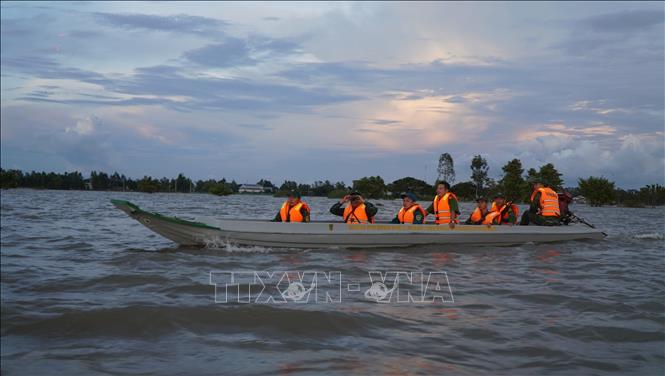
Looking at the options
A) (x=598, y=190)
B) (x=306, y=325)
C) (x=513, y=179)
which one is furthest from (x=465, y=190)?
(x=306, y=325)

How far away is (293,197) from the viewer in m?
13.3

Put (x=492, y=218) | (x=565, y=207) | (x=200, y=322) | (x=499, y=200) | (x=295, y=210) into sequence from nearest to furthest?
(x=200, y=322)
(x=295, y=210)
(x=492, y=218)
(x=499, y=200)
(x=565, y=207)

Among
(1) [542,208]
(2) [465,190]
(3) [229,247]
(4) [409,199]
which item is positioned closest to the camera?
(3) [229,247]

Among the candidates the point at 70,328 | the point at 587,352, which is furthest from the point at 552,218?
the point at 70,328

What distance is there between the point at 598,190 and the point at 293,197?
74644 mm

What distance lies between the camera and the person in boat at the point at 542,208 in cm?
1614

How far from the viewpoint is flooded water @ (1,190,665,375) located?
4781 millimetres

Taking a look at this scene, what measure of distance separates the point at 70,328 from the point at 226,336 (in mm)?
1634

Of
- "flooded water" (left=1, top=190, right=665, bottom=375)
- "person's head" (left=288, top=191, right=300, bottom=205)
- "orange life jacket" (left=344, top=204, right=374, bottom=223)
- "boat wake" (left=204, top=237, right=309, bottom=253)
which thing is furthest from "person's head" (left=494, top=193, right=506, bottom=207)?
"boat wake" (left=204, top=237, right=309, bottom=253)

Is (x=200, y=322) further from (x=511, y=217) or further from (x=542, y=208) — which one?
(x=542, y=208)

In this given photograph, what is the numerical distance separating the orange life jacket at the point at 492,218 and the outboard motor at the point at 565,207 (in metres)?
2.68

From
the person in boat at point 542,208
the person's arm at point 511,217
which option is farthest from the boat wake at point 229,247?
the person in boat at point 542,208

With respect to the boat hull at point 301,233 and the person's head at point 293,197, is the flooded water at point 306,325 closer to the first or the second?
the boat hull at point 301,233

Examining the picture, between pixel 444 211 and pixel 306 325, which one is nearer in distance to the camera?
pixel 306 325
